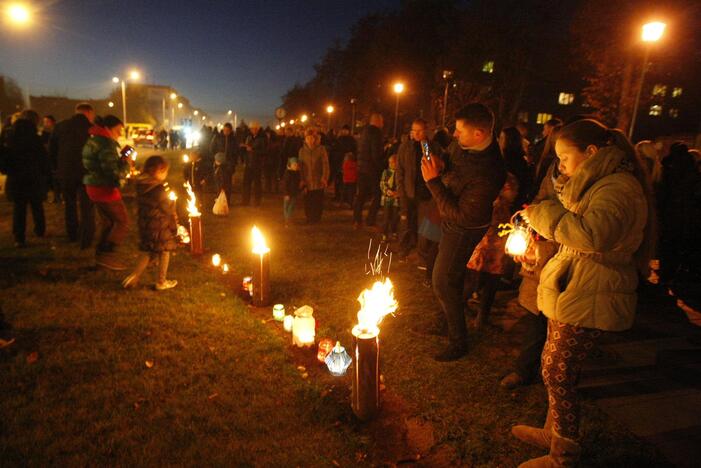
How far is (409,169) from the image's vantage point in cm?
729

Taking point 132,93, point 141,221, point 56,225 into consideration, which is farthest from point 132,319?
point 132,93

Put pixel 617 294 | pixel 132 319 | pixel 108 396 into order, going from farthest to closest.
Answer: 1. pixel 132 319
2. pixel 108 396
3. pixel 617 294

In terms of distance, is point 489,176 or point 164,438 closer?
point 164,438

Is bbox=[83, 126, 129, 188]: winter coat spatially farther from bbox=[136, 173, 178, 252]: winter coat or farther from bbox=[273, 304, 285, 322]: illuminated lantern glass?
bbox=[273, 304, 285, 322]: illuminated lantern glass

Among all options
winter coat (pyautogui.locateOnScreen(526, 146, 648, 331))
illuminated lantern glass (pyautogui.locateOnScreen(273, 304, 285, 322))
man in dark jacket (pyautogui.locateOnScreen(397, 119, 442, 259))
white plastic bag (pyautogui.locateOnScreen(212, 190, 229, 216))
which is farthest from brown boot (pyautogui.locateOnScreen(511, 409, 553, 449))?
white plastic bag (pyautogui.locateOnScreen(212, 190, 229, 216))

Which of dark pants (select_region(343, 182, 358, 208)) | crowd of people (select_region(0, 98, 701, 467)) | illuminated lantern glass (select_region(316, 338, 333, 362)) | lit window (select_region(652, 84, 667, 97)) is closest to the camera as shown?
crowd of people (select_region(0, 98, 701, 467))

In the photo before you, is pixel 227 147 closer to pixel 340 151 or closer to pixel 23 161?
pixel 340 151

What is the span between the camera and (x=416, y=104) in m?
37.7

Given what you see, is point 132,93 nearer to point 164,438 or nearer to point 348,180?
point 348,180

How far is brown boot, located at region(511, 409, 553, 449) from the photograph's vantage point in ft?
10.7

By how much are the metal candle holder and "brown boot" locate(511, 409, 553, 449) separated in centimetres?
110

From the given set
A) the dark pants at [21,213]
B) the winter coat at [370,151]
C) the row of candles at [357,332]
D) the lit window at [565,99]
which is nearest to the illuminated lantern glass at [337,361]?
the row of candles at [357,332]

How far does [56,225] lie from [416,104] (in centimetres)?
3261

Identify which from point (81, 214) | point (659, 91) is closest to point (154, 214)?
point (81, 214)
